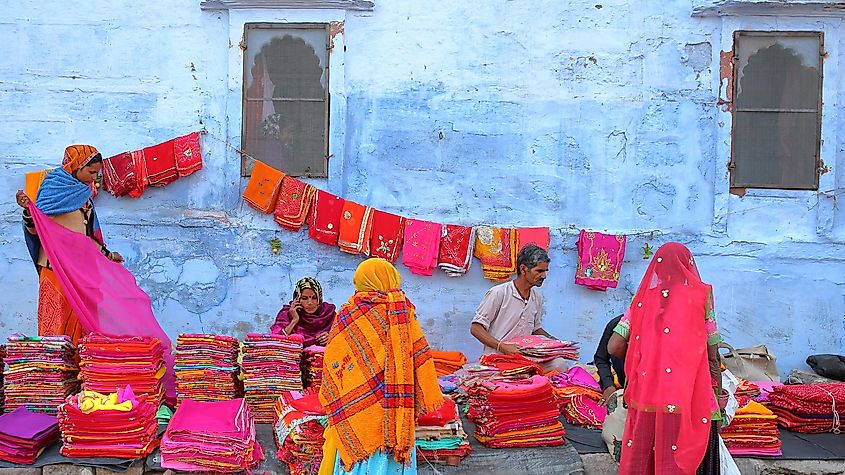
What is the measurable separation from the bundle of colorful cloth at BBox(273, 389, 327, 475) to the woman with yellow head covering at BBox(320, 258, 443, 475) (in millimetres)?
474

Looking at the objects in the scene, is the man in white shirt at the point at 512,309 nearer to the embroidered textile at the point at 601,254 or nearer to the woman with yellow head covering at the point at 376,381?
the embroidered textile at the point at 601,254

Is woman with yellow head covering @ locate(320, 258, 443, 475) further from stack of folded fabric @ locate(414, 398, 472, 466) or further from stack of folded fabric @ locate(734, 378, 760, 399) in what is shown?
stack of folded fabric @ locate(734, 378, 760, 399)

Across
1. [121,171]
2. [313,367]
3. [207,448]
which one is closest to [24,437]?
[207,448]

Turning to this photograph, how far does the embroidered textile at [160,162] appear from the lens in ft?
22.9

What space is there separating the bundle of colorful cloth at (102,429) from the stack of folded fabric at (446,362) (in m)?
2.25

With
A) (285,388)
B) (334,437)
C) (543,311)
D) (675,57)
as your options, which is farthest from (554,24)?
(334,437)

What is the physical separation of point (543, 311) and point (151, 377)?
331cm

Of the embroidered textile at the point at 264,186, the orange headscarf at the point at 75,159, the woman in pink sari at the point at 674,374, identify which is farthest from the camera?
the embroidered textile at the point at 264,186

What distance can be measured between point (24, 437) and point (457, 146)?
3956 mm

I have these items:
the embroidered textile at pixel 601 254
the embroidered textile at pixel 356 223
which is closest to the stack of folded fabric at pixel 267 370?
the embroidered textile at pixel 356 223

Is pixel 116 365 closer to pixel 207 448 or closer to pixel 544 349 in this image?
pixel 207 448

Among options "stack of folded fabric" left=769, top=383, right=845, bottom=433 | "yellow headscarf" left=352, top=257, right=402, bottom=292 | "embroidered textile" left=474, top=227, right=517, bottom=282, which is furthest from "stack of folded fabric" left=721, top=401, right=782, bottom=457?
"yellow headscarf" left=352, top=257, right=402, bottom=292

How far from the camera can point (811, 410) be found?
5785 mm

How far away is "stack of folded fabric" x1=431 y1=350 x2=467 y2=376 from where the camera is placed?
644 centimetres
